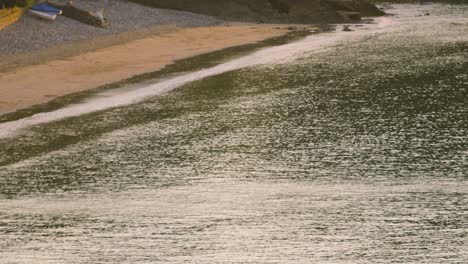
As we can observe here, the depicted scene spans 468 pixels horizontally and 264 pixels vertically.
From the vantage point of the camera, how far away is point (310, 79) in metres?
39.0

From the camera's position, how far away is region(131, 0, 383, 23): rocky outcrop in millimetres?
62094

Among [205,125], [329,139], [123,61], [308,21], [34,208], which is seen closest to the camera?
[34,208]

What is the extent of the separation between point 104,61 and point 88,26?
34.0 feet

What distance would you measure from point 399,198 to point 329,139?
6.32m

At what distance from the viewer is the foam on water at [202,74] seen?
30625 mm

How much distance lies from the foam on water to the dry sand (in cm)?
148

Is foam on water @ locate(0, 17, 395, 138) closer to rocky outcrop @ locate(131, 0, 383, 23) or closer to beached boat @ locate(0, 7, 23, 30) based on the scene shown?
rocky outcrop @ locate(131, 0, 383, 23)

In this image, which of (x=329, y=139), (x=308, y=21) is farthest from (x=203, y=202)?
(x=308, y=21)

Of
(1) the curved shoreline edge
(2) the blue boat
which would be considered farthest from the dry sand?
(2) the blue boat

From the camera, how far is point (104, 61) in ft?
140

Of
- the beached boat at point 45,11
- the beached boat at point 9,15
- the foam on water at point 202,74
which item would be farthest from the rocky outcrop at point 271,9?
the beached boat at point 9,15

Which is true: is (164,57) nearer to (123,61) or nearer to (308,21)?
(123,61)

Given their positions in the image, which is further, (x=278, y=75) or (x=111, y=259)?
(x=278, y=75)

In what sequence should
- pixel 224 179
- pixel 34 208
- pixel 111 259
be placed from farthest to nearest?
pixel 224 179
pixel 34 208
pixel 111 259
